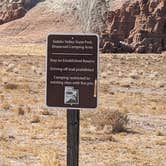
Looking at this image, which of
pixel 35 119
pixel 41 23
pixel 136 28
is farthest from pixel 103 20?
pixel 35 119

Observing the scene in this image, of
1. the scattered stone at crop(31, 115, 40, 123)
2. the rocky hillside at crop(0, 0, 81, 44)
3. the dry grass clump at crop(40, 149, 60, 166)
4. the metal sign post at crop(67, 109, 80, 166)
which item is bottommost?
the rocky hillside at crop(0, 0, 81, 44)

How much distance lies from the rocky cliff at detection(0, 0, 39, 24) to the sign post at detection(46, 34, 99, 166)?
118943 millimetres

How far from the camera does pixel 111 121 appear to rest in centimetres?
1641

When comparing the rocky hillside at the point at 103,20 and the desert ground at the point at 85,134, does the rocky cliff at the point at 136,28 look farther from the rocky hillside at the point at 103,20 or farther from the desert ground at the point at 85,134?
the desert ground at the point at 85,134

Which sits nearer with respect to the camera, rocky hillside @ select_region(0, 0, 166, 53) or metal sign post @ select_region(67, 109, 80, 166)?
metal sign post @ select_region(67, 109, 80, 166)

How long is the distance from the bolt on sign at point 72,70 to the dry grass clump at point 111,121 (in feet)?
26.1

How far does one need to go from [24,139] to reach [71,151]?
21.7ft

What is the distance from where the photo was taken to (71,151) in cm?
831

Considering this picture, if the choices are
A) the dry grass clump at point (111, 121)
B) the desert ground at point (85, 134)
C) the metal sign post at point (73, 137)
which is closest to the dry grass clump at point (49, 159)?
the desert ground at point (85, 134)

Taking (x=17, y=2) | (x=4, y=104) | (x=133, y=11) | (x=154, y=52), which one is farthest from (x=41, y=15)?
(x=4, y=104)

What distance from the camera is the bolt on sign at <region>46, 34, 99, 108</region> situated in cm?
810

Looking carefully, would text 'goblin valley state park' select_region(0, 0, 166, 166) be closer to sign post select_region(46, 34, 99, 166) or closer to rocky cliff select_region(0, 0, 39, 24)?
sign post select_region(46, 34, 99, 166)

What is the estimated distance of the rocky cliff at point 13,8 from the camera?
414ft

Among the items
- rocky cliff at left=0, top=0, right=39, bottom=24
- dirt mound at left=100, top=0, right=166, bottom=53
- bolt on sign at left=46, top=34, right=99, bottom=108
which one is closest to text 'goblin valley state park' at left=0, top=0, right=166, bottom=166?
bolt on sign at left=46, top=34, right=99, bottom=108
